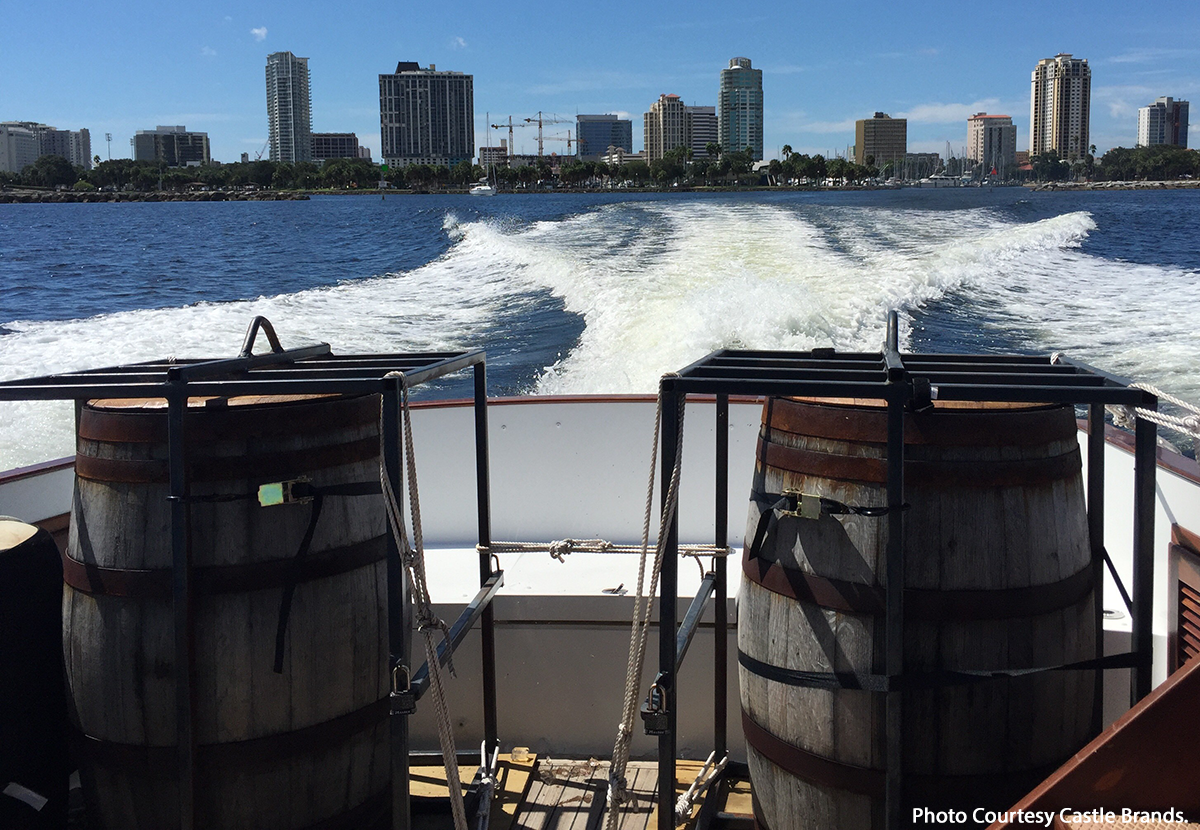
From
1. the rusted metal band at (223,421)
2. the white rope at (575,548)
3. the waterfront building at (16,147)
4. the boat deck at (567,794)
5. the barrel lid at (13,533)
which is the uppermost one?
the waterfront building at (16,147)

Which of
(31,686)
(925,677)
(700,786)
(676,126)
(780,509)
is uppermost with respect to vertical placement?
(676,126)

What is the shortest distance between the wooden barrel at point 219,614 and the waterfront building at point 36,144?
172 meters

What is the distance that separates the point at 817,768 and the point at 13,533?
202 centimetres

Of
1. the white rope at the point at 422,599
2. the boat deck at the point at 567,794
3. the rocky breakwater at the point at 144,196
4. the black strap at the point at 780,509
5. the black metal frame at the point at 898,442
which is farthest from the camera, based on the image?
the rocky breakwater at the point at 144,196

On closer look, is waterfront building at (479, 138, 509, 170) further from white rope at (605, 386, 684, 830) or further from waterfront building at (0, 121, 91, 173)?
white rope at (605, 386, 684, 830)

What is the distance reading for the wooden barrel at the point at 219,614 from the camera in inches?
94.5

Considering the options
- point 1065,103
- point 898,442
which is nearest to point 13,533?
point 898,442

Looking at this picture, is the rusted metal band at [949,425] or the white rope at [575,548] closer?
the rusted metal band at [949,425]

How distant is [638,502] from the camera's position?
463cm

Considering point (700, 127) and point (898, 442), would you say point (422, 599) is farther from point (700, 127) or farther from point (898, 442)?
point (700, 127)

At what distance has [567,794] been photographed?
333 cm

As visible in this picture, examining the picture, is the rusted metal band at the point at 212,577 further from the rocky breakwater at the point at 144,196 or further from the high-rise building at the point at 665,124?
the high-rise building at the point at 665,124

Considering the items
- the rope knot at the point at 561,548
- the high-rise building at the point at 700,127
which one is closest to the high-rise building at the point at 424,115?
the high-rise building at the point at 700,127

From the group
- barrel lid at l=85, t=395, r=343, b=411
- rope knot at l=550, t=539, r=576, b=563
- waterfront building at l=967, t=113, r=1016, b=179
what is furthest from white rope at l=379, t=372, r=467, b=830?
waterfront building at l=967, t=113, r=1016, b=179
